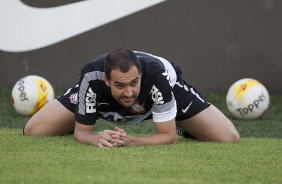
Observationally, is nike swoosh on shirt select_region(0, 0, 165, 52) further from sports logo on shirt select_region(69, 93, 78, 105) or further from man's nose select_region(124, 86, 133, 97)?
man's nose select_region(124, 86, 133, 97)

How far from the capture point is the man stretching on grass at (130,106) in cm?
504

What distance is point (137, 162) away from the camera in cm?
474

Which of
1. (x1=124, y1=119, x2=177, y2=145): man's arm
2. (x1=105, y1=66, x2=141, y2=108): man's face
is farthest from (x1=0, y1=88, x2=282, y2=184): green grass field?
(x1=105, y1=66, x2=141, y2=108): man's face

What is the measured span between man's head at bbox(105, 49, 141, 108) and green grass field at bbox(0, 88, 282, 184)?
44cm

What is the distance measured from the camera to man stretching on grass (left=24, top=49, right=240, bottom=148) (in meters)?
5.04

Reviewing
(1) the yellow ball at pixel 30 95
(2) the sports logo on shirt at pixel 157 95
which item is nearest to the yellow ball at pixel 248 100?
(1) the yellow ball at pixel 30 95

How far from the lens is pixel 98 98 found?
5473 millimetres

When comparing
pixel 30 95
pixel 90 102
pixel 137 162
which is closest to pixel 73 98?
pixel 90 102

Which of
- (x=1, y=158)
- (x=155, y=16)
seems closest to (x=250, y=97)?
(x=155, y=16)

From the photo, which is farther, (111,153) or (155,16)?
(155,16)

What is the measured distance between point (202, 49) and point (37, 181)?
496 centimetres

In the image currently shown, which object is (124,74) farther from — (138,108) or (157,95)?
(138,108)

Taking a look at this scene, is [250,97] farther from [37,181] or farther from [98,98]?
[37,181]

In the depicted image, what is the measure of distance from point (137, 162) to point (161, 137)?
75cm
